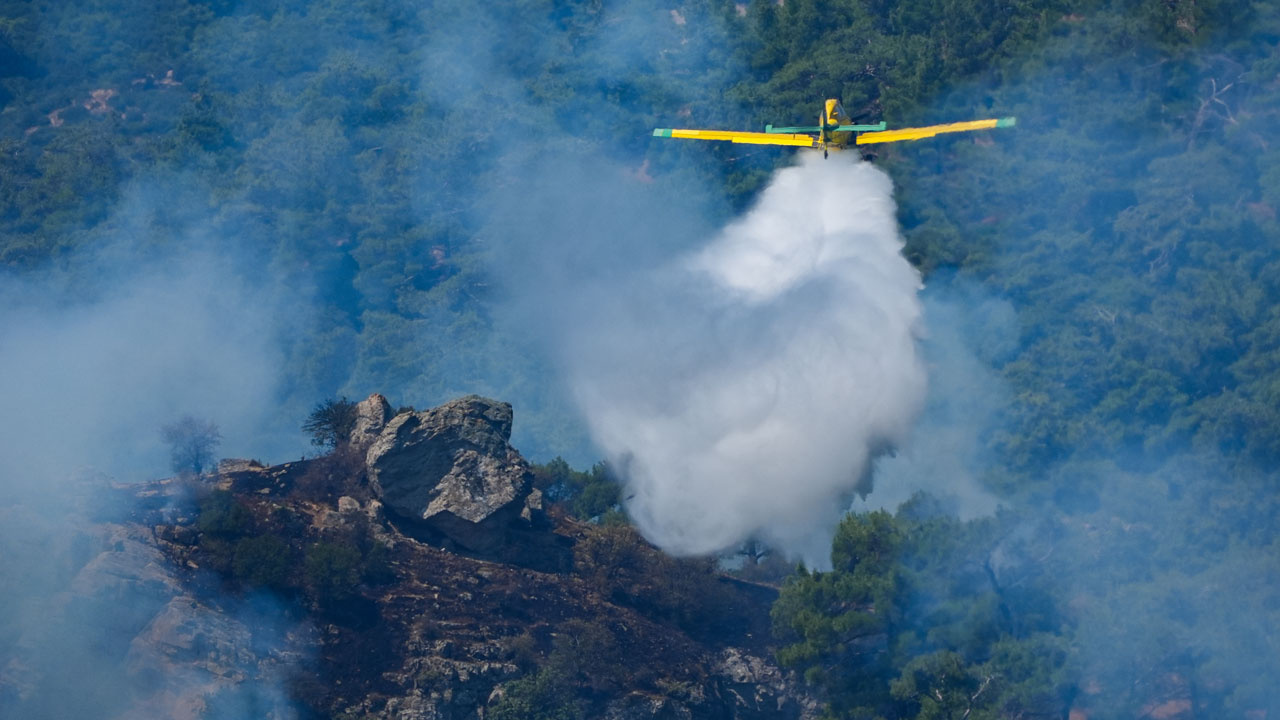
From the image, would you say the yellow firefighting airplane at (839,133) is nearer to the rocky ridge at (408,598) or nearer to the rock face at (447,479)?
the rocky ridge at (408,598)

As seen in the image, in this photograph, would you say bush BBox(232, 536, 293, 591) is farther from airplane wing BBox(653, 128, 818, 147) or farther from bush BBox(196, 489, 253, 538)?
airplane wing BBox(653, 128, 818, 147)

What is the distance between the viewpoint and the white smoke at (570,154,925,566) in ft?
298

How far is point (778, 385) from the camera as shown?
91.2 metres

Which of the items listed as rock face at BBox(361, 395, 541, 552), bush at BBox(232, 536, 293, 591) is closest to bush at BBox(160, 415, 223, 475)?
rock face at BBox(361, 395, 541, 552)

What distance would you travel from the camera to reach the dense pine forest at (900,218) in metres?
85.6

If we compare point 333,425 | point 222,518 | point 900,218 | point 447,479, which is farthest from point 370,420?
point 900,218

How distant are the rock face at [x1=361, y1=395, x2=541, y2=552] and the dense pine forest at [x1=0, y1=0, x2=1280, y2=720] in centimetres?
1414

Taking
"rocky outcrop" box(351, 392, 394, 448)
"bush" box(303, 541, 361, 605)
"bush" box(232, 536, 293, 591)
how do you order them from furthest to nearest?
"rocky outcrop" box(351, 392, 394, 448) → "bush" box(303, 541, 361, 605) → "bush" box(232, 536, 293, 591)

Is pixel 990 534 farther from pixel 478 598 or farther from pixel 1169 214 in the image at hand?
pixel 1169 214

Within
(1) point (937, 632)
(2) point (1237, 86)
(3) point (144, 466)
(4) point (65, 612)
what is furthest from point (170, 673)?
(2) point (1237, 86)

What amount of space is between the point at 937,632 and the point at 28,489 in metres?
41.3

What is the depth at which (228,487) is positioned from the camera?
8425cm

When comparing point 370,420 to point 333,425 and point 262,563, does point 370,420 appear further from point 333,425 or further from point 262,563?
point 262,563

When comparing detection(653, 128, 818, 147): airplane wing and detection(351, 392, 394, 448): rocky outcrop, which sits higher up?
detection(653, 128, 818, 147): airplane wing
